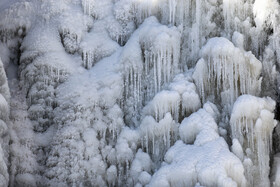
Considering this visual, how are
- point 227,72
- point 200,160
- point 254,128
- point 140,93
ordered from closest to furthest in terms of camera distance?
point 200,160, point 254,128, point 227,72, point 140,93

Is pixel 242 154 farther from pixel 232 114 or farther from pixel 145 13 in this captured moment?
pixel 145 13

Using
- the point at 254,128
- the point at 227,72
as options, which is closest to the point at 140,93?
the point at 227,72

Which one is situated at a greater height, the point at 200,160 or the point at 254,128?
the point at 254,128

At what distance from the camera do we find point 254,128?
7832mm

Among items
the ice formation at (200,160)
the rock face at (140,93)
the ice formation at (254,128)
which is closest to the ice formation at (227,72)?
the rock face at (140,93)

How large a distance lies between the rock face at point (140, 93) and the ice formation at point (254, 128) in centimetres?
2

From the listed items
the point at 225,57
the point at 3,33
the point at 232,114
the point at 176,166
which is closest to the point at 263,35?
the point at 225,57

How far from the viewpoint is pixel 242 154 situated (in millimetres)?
7473

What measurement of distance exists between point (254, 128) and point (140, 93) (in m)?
2.82

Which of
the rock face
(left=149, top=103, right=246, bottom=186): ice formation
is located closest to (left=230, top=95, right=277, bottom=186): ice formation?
the rock face

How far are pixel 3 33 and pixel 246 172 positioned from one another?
7112mm

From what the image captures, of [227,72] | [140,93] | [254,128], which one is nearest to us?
[254,128]

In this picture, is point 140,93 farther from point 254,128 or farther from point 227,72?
point 254,128

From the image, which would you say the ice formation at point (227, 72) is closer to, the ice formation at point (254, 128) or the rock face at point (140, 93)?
the rock face at point (140, 93)
